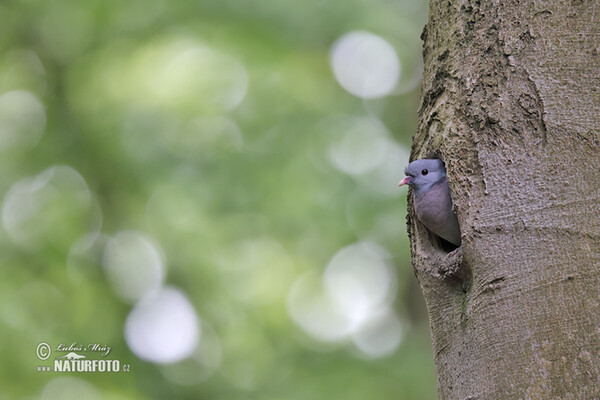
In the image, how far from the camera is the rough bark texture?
4.86ft

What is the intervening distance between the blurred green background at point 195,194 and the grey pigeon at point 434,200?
9.08 ft

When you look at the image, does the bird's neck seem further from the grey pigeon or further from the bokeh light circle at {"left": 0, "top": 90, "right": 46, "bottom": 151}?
the bokeh light circle at {"left": 0, "top": 90, "right": 46, "bottom": 151}

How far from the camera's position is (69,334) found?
14.7 feet

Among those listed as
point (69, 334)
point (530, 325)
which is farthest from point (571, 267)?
point (69, 334)

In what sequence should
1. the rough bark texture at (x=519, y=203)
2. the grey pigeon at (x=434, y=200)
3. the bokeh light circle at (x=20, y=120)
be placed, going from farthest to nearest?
the bokeh light circle at (x=20, y=120)
the grey pigeon at (x=434, y=200)
the rough bark texture at (x=519, y=203)

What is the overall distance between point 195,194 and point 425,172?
2855 mm

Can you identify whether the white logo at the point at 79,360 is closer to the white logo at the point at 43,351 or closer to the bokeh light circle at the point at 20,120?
the white logo at the point at 43,351

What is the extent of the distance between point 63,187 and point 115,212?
479mm

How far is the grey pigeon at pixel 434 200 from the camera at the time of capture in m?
2.06

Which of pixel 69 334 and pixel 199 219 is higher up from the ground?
pixel 199 219

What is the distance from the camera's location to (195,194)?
4.78 m

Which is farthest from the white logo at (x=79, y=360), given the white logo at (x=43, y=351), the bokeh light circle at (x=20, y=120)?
the bokeh light circle at (x=20, y=120)

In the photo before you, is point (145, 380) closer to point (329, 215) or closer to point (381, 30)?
point (329, 215)

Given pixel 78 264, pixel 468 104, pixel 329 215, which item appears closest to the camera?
pixel 468 104
